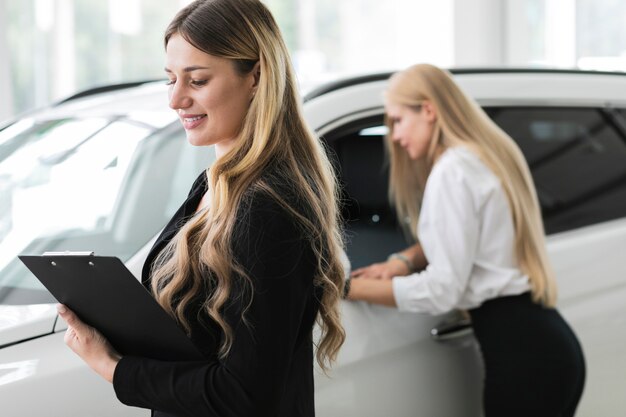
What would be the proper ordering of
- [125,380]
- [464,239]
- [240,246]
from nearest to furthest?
[240,246]
[125,380]
[464,239]

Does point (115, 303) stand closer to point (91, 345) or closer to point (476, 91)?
point (91, 345)

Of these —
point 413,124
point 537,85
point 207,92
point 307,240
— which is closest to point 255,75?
point 207,92

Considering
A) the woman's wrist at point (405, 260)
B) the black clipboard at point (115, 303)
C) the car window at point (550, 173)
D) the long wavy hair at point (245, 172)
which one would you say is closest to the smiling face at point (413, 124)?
the car window at point (550, 173)

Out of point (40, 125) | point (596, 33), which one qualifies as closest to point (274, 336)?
point (40, 125)

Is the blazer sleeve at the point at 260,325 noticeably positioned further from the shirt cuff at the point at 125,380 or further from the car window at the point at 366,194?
the car window at the point at 366,194

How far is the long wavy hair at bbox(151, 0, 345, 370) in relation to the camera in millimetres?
1404

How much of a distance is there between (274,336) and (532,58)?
9.15 m

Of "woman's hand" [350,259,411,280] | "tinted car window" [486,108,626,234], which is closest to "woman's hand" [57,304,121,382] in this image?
"woman's hand" [350,259,411,280]

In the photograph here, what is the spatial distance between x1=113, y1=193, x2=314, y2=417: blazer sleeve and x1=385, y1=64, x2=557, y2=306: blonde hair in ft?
4.50

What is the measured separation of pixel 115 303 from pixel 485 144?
5.04ft

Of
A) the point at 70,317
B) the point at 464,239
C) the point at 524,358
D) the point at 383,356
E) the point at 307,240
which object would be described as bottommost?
the point at 524,358

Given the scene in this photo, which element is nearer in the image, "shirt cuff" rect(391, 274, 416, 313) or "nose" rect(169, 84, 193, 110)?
"nose" rect(169, 84, 193, 110)

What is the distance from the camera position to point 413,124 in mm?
2746

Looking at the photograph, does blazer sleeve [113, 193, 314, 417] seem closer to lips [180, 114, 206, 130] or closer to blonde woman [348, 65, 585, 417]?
lips [180, 114, 206, 130]
